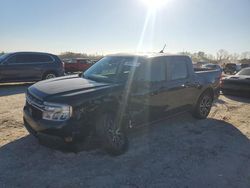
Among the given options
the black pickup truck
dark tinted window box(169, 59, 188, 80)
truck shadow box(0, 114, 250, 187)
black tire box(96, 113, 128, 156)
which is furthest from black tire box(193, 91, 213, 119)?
black tire box(96, 113, 128, 156)

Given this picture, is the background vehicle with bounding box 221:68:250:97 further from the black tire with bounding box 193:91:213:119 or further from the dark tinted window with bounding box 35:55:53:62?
the dark tinted window with bounding box 35:55:53:62

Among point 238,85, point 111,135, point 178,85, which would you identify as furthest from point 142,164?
point 238,85

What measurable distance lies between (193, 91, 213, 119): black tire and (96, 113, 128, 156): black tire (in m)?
3.01

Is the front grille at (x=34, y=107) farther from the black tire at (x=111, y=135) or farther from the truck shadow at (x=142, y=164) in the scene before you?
the black tire at (x=111, y=135)

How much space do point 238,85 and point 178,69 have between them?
612 cm

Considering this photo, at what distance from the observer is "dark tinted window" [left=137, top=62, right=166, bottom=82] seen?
5.15 meters

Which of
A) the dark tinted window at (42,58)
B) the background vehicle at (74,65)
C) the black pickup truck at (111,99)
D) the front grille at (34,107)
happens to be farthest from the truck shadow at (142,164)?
the background vehicle at (74,65)

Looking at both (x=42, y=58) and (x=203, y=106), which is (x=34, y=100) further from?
(x=42, y=58)

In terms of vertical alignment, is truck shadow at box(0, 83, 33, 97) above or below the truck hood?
below

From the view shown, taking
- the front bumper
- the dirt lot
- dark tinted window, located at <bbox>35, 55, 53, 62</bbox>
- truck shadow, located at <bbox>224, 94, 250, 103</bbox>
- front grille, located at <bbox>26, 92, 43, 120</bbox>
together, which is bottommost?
truck shadow, located at <bbox>224, 94, 250, 103</bbox>

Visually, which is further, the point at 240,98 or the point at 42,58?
the point at 42,58

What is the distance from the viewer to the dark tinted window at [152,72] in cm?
515

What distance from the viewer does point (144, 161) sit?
4504mm

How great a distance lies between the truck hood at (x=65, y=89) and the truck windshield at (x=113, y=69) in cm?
32
